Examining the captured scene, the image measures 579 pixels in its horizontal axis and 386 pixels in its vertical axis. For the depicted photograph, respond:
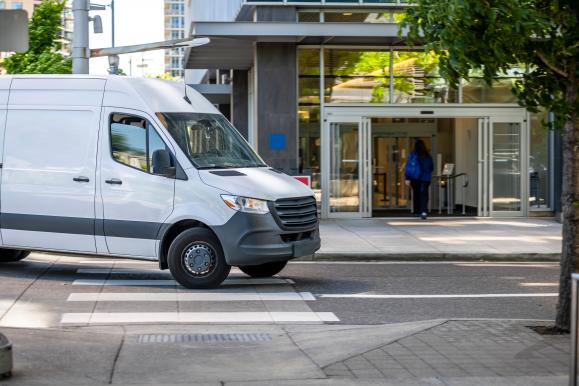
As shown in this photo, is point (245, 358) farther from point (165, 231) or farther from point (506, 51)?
point (165, 231)

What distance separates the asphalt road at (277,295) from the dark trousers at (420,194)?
8521 mm

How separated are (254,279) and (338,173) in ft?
35.0

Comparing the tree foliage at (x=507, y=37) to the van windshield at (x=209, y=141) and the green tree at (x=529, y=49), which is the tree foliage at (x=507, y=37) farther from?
the van windshield at (x=209, y=141)

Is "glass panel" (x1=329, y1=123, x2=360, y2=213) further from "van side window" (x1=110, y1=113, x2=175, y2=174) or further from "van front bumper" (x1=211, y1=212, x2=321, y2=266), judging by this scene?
"van front bumper" (x1=211, y1=212, x2=321, y2=266)

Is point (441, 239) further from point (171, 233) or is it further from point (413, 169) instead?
point (171, 233)

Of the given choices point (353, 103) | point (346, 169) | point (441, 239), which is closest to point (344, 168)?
point (346, 169)

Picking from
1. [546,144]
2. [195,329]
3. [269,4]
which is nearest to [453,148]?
[546,144]

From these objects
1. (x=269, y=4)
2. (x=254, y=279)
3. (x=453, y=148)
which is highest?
(x=269, y=4)

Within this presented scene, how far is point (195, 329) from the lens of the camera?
944 centimetres

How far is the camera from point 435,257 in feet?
54.4

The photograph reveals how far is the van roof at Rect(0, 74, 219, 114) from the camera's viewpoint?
1267cm

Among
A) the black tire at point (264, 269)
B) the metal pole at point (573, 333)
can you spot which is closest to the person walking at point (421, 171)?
the black tire at point (264, 269)

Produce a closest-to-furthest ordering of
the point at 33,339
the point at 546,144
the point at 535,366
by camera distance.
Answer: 1. the point at 535,366
2. the point at 33,339
3. the point at 546,144

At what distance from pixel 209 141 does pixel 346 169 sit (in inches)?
434
